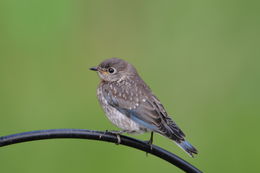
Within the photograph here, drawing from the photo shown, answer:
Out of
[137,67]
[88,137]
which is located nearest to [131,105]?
[88,137]

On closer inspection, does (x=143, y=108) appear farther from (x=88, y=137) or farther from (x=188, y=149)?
(x=88, y=137)

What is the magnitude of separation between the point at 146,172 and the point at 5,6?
2746 millimetres

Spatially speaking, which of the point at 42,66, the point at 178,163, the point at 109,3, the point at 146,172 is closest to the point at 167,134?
the point at 178,163

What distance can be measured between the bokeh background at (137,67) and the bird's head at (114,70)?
1276 mm

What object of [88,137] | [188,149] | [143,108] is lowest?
[88,137]

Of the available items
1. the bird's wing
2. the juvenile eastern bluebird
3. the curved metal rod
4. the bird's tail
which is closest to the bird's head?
the juvenile eastern bluebird

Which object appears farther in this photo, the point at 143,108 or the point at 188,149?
the point at 143,108

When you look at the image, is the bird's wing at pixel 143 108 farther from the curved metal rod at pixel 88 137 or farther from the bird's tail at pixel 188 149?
the curved metal rod at pixel 88 137

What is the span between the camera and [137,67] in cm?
938

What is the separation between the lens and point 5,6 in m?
9.69

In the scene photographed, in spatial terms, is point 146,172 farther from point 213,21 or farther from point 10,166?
point 213,21

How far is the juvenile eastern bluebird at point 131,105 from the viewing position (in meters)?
6.32

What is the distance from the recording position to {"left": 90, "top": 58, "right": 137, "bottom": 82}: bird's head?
720 cm

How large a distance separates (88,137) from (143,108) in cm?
132
